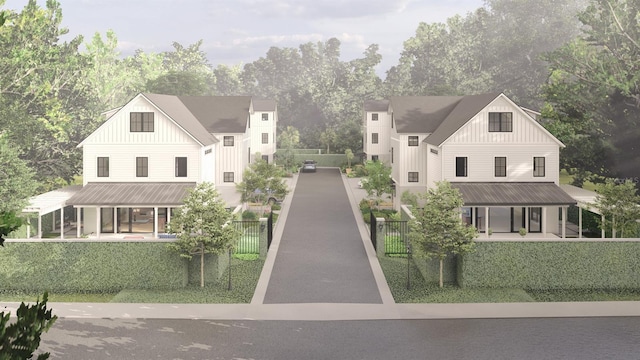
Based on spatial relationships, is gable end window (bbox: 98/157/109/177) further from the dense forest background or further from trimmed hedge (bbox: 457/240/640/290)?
trimmed hedge (bbox: 457/240/640/290)

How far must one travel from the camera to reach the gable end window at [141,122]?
37656 millimetres

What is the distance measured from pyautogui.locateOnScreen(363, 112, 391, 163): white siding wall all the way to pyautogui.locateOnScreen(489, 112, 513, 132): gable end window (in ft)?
122

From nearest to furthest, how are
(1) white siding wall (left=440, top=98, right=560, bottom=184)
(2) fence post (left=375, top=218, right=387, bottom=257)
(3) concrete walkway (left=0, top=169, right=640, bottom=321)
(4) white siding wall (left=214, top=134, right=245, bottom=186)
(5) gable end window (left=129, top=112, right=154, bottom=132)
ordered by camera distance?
(3) concrete walkway (left=0, top=169, right=640, bottom=321), (2) fence post (left=375, top=218, right=387, bottom=257), (1) white siding wall (left=440, top=98, right=560, bottom=184), (5) gable end window (left=129, top=112, right=154, bottom=132), (4) white siding wall (left=214, top=134, right=245, bottom=186)

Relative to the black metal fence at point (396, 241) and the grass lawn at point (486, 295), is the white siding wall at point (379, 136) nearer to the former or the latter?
the black metal fence at point (396, 241)

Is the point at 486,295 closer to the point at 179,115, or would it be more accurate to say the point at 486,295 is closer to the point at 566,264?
the point at 566,264

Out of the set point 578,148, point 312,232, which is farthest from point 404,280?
point 578,148

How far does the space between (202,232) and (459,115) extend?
24.3m

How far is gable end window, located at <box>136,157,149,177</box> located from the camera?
3797cm

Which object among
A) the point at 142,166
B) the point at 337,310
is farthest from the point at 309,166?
the point at 337,310

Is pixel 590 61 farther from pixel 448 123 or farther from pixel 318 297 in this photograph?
pixel 318 297

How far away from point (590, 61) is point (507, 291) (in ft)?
88.2

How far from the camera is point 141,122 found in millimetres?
37750

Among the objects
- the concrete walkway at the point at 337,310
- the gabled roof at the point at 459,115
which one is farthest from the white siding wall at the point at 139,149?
the concrete walkway at the point at 337,310

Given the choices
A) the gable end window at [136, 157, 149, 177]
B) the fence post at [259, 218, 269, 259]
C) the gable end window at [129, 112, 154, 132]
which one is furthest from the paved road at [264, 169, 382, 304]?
the gable end window at [129, 112, 154, 132]
